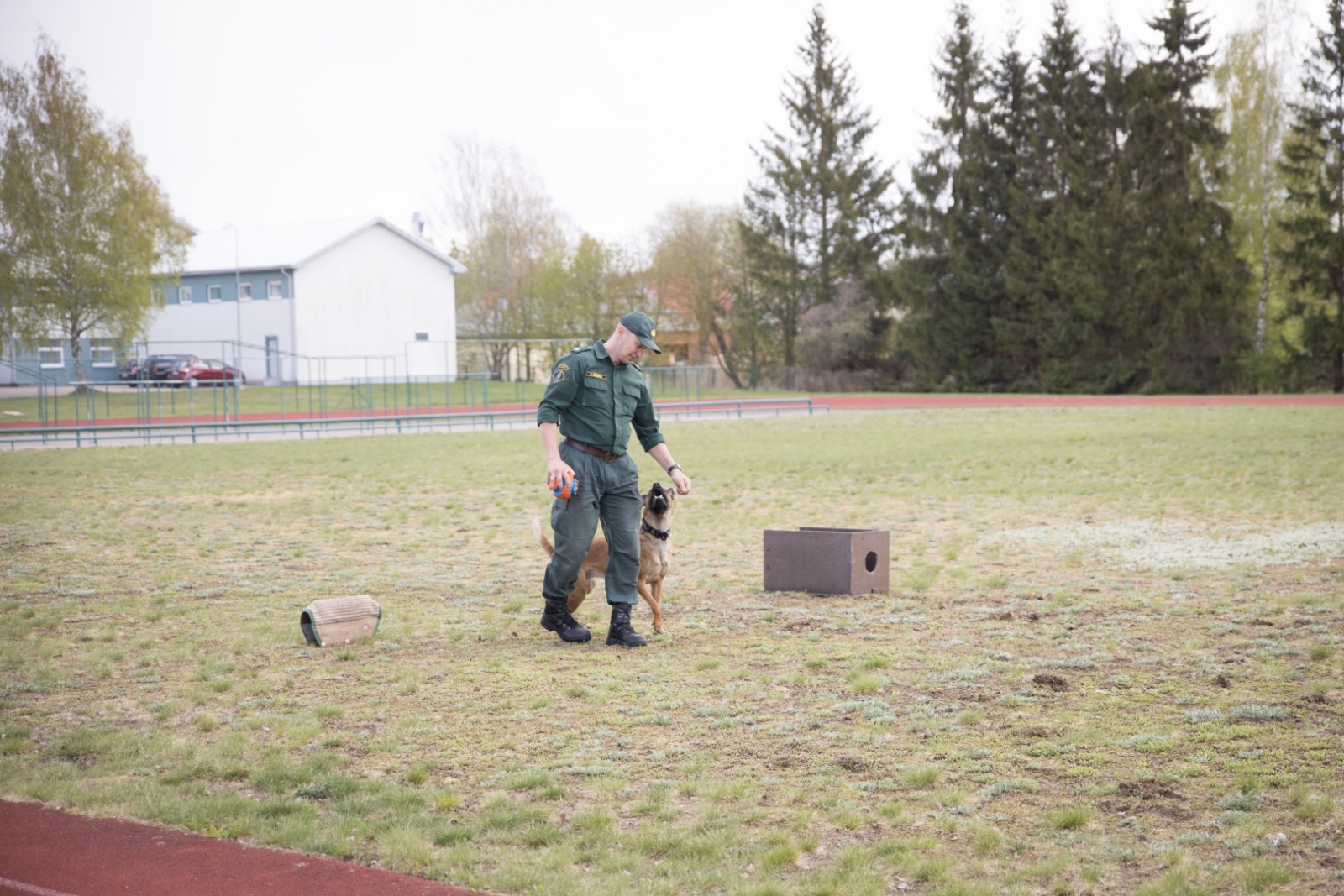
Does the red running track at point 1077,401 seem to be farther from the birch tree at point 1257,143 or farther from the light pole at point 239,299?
the light pole at point 239,299

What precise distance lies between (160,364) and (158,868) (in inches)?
1858

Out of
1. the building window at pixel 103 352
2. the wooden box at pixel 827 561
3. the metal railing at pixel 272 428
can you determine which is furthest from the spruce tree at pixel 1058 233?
the wooden box at pixel 827 561

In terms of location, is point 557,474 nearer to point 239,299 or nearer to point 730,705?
point 730,705

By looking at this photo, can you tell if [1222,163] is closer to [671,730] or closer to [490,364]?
[490,364]

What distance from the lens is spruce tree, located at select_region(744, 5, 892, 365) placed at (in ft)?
187

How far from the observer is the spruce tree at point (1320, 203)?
132 feet

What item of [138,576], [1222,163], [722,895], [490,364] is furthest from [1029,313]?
[722,895]

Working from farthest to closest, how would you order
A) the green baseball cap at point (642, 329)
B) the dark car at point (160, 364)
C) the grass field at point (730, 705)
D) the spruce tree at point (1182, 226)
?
the dark car at point (160, 364) → the spruce tree at point (1182, 226) → the green baseball cap at point (642, 329) → the grass field at point (730, 705)

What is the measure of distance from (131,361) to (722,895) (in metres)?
50.2

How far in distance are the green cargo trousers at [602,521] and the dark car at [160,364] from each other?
42.2 meters

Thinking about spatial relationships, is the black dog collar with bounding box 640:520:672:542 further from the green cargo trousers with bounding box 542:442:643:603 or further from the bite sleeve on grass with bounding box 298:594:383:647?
the bite sleeve on grass with bounding box 298:594:383:647

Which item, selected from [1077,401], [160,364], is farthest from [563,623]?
[160,364]

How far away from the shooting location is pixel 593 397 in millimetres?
6691

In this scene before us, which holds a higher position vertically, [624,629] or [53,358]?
[53,358]
